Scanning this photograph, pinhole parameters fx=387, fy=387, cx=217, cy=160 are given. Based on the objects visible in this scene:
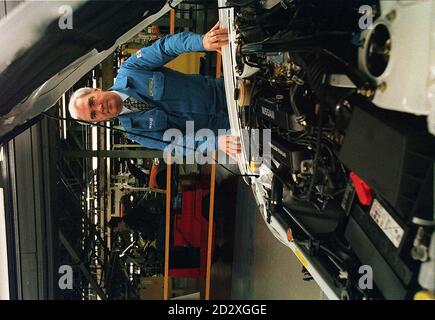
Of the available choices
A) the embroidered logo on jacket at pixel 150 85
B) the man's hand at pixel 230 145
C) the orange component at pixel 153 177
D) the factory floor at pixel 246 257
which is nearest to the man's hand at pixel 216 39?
the embroidered logo on jacket at pixel 150 85

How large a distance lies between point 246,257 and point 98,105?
218 cm

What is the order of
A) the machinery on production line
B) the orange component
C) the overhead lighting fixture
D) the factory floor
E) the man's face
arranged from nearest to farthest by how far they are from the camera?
the machinery on production line < the man's face < the overhead lighting fixture < the factory floor < the orange component

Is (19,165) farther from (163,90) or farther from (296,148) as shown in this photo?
(296,148)

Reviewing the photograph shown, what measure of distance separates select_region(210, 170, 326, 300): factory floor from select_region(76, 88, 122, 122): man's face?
161 cm

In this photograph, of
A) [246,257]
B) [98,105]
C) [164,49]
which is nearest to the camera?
[98,105]

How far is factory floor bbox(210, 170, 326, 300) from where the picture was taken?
290 cm

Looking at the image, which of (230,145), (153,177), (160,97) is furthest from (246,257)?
(160,97)

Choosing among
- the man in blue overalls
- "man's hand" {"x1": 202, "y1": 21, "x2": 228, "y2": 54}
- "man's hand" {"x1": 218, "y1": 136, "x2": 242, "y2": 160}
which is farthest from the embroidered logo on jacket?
"man's hand" {"x1": 218, "y1": 136, "x2": 242, "y2": 160}

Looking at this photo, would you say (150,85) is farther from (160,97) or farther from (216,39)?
(216,39)

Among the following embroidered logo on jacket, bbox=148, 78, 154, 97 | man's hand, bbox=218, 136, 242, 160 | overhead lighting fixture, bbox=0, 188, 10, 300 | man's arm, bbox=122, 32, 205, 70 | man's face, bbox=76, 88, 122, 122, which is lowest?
overhead lighting fixture, bbox=0, 188, 10, 300

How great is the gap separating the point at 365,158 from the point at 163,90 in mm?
1204

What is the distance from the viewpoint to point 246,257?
3465mm

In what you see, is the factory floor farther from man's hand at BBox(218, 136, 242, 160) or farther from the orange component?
man's hand at BBox(218, 136, 242, 160)

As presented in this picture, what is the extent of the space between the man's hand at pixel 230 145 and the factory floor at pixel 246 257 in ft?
3.57
